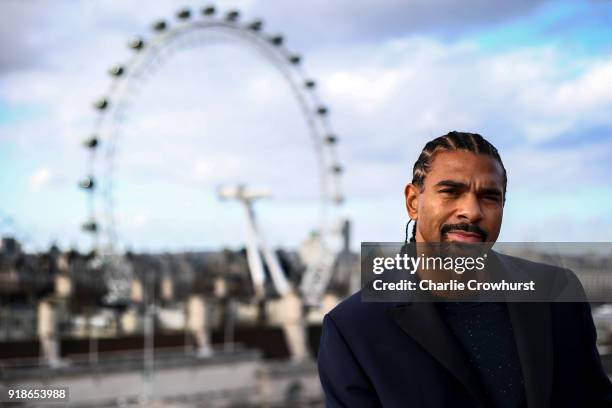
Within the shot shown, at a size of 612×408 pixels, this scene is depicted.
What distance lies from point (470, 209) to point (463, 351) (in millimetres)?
358

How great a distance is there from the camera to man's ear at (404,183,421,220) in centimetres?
243

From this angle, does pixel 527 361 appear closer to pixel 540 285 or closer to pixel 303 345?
pixel 540 285

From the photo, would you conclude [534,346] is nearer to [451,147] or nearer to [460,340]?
[460,340]

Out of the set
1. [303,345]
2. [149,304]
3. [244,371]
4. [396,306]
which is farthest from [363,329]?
[149,304]

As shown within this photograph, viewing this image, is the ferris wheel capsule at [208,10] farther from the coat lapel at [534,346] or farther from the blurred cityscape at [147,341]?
the coat lapel at [534,346]

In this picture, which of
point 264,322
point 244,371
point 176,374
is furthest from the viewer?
point 264,322

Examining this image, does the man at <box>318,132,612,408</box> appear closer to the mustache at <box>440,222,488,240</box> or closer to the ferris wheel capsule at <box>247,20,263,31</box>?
the mustache at <box>440,222,488,240</box>

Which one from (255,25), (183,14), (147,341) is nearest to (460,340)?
(147,341)

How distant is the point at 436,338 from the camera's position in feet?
7.39

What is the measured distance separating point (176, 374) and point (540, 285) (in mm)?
38649

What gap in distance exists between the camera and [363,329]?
232cm

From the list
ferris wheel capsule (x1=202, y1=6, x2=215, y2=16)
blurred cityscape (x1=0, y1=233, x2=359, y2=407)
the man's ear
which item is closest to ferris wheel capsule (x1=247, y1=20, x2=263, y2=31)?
ferris wheel capsule (x1=202, y1=6, x2=215, y2=16)

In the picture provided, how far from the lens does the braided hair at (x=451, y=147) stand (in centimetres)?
233

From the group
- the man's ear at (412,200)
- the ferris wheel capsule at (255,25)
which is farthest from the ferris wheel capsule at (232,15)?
the man's ear at (412,200)
